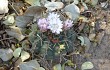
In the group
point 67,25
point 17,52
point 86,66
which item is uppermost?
point 67,25

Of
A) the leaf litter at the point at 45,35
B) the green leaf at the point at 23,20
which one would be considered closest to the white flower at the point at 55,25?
the leaf litter at the point at 45,35

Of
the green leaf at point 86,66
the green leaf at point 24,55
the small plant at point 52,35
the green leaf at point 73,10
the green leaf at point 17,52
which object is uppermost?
the green leaf at point 73,10

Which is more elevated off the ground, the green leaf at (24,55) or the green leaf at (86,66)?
the green leaf at (24,55)

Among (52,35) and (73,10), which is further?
(73,10)

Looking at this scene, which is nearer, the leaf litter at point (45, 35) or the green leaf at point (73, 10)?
the leaf litter at point (45, 35)

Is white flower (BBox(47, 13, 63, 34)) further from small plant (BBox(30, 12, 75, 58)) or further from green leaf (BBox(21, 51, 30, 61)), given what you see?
green leaf (BBox(21, 51, 30, 61))

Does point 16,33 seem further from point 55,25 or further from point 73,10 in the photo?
point 73,10

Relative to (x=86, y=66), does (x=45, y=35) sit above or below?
above

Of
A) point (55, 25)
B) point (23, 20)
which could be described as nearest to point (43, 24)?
point (55, 25)

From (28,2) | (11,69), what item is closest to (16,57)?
(11,69)

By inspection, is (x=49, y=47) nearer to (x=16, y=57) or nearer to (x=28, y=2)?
(x=16, y=57)

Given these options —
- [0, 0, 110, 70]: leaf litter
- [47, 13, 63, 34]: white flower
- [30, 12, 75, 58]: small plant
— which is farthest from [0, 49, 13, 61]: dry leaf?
[47, 13, 63, 34]: white flower

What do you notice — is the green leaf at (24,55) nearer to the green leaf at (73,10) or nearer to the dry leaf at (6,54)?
the dry leaf at (6,54)
